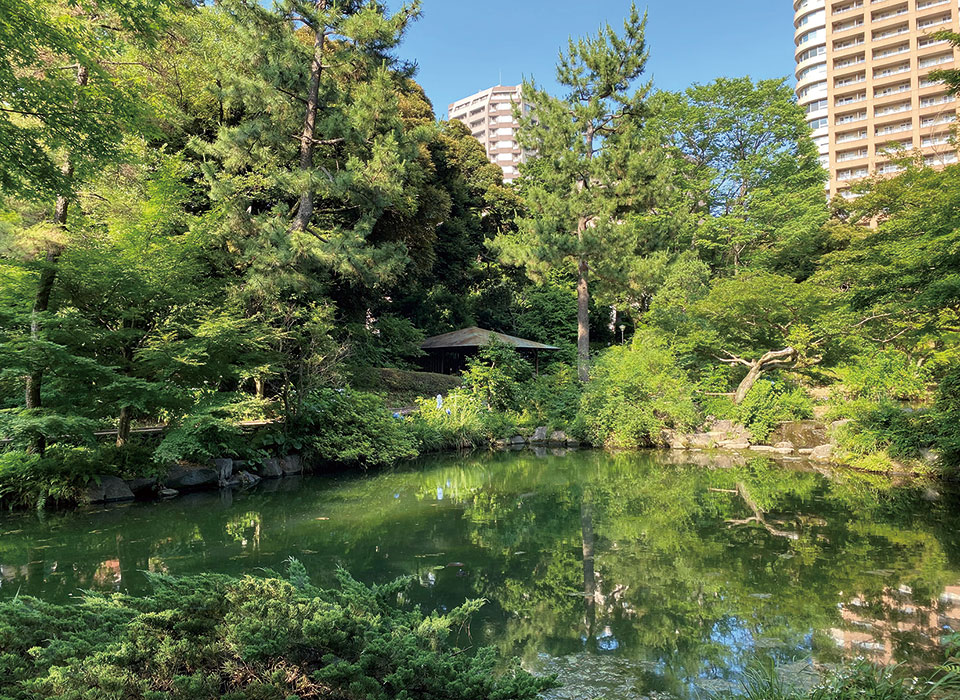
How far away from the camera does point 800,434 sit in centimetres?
1104

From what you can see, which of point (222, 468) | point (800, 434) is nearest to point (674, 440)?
point (800, 434)

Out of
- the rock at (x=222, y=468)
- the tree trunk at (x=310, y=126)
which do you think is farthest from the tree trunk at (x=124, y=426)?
the tree trunk at (x=310, y=126)

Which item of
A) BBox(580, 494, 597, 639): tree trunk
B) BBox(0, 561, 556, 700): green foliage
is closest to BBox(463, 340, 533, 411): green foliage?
BBox(580, 494, 597, 639): tree trunk

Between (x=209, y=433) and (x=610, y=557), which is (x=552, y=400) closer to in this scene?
(x=209, y=433)

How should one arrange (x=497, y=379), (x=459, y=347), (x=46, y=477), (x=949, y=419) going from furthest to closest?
(x=459, y=347)
(x=497, y=379)
(x=949, y=419)
(x=46, y=477)

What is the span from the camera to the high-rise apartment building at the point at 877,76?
3650cm

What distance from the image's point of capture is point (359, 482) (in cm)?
880

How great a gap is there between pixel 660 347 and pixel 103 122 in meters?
12.0

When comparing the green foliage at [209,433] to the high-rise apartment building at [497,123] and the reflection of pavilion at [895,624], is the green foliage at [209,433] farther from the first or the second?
the high-rise apartment building at [497,123]

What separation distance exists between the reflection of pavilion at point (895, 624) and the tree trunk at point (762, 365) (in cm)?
908

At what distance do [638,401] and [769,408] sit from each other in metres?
2.64

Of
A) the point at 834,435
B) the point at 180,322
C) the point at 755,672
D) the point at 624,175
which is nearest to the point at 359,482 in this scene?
the point at 180,322

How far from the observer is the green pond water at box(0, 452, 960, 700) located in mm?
2939

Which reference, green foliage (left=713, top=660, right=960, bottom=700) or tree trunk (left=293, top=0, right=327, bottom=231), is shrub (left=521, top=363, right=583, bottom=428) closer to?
tree trunk (left=293, top=0, right=327, bottom=231)
